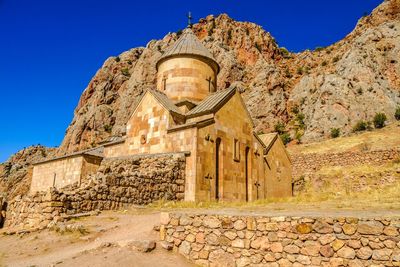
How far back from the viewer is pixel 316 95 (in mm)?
43219

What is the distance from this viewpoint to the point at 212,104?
13445mm

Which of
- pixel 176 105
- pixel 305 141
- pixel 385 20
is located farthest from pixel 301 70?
pixel 176 105

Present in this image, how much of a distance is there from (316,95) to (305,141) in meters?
9.22

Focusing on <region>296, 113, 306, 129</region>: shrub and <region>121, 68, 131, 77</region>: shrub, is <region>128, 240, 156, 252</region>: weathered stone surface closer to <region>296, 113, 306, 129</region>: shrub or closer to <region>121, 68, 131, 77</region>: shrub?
<region>296, 113, 306, 129</region>: shrub

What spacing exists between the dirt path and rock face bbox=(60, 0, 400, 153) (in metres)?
34.5

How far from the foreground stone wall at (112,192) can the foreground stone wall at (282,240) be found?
3.92 metres

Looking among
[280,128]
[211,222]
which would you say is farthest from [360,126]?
[211,222]

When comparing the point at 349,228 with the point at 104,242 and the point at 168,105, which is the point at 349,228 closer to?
the point at 104,242

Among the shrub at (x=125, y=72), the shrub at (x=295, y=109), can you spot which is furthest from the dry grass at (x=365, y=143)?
the shrub at (x=125, y=72)

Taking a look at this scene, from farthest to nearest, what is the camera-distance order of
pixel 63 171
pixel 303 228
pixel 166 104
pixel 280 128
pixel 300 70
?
pixel 300 70
pixel 280 128
pixel 63 171
pixel 166 104
pixel 303 228

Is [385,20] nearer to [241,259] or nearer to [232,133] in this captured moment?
[232,133]

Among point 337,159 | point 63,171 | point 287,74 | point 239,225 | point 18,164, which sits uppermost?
point 287,74

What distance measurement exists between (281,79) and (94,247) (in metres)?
46.3

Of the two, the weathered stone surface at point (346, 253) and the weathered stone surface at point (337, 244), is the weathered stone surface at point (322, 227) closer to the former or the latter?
the weathered stone surface at point (337, 244)
